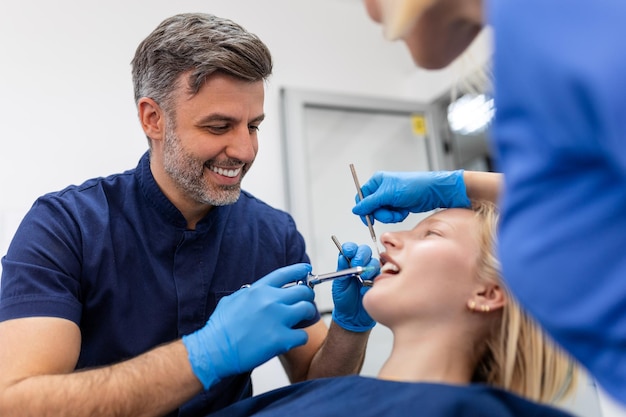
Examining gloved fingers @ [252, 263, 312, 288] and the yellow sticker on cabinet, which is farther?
the yellow sticker on cabinet

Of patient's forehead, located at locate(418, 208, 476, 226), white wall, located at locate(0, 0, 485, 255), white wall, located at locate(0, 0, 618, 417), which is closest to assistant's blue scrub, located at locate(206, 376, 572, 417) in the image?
patient's forehead, located at locate(418, 208, 476, 226)

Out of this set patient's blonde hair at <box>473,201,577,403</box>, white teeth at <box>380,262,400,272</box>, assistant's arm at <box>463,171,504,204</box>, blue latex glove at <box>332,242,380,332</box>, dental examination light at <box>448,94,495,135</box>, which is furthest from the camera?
dental examination light at <box>448,94,495,135</box>

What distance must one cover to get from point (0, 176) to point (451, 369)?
165 centimetres

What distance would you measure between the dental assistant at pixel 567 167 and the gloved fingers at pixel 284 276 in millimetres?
696

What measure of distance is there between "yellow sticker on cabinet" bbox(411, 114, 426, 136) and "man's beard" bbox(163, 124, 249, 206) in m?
1.50

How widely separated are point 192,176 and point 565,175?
1042 mm

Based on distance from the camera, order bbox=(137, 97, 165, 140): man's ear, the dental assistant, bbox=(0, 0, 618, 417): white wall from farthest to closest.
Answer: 1. bbox=(0, 0, 618, 417): white wall
2. bbox=(137, 97, 165, 140): man's ear
3. the dental assistant

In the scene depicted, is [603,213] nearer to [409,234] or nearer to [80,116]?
[409,234]

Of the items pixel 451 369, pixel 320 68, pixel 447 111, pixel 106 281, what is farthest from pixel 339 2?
pixel 451 369

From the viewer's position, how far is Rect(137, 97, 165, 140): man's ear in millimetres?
1427

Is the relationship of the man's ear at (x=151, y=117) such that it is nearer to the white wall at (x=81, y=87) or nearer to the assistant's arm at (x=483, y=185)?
the white wall at (x=81, y=87)

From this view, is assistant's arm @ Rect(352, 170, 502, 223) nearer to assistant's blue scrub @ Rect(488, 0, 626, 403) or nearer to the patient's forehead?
the patient's forehead

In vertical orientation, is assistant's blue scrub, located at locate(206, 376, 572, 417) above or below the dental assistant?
below

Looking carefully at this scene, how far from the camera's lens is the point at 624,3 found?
0.43m
